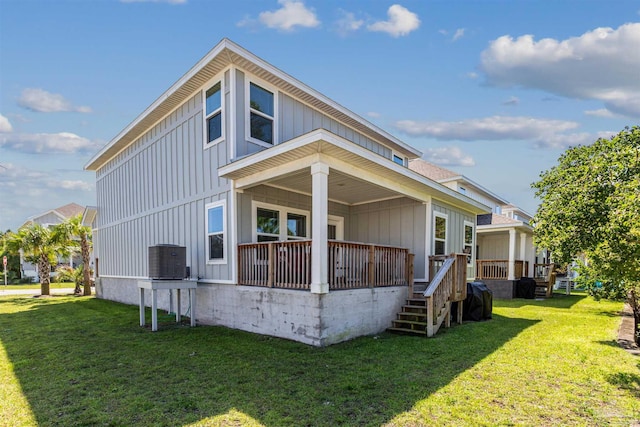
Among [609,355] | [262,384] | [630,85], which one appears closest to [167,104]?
[262,384]

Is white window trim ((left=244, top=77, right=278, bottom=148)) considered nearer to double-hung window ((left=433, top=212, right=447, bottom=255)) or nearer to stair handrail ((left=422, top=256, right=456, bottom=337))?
stair handrail ((left=422, top=256, right=456, bottom=337))

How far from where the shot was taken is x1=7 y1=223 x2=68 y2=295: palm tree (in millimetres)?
16312

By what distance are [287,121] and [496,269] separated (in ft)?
41.3

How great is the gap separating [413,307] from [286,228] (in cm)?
364

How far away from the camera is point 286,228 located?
9.01 metres

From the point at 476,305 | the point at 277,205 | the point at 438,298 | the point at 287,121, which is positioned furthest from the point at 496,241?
the point at 287,121

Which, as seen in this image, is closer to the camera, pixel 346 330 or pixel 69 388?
pixel 69 388

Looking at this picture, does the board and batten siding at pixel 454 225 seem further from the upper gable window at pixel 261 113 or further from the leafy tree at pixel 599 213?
the upper gable window at pixel 261 113

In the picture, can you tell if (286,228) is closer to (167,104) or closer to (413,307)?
(413,307)

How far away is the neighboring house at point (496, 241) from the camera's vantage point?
51.0 feet

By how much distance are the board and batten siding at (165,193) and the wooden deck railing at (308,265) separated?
31.9 inches

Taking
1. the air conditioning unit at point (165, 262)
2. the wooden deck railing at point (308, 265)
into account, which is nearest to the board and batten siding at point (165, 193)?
the air conditioning unit at point (165, 262)

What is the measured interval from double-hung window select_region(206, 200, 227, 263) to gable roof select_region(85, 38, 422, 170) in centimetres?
312

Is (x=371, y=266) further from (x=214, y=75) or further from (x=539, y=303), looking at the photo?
(x=539, y=303)
